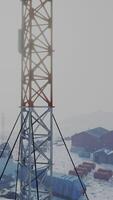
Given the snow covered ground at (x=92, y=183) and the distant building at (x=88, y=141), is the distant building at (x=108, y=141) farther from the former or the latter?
the snow covered ground at (x=92, y=183)

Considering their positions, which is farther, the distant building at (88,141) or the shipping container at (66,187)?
the distant building at (88,141)

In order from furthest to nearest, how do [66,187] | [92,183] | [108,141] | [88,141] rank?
[108,141]
[88,141]
[92,183]
[66,187]

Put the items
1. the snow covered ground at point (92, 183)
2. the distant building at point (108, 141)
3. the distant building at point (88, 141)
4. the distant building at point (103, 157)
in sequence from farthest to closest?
the distant building at point (108, 141)
the distant building at point (88, 141)
the distant building at point (103, 157)
the snow covered ground at point (92, 183)

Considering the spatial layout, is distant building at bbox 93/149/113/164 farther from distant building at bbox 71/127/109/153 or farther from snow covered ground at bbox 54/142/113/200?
distant building at bbox 71/127/109/153

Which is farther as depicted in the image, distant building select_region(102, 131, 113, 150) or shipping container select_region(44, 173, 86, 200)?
distant building select_region(102, 131, 113, 150)

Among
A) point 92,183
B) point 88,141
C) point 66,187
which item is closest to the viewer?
point 66,187

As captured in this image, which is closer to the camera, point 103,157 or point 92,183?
point 92,183

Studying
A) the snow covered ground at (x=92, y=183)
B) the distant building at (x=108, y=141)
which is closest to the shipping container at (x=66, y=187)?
the snow covered ground at (x=92, y=183)

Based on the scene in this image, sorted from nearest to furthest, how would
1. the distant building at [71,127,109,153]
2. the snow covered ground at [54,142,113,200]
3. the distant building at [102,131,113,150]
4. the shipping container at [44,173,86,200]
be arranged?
1. the shipping container at [44,173,86,200]
2. the snow covered ground at [54,142,113,200]
3. the distant building at [71,127,109,153]
4. the distant building at [102,131,113,150]

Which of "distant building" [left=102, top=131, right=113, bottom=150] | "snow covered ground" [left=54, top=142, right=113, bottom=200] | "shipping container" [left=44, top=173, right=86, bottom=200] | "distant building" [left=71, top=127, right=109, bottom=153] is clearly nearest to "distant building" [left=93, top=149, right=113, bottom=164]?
"snow covered ground" [left=54, top=142, right=113, bottom=200]

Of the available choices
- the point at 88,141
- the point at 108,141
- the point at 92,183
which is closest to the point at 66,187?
the point at 92,183

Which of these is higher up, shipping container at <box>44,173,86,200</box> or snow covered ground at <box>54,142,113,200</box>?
shipping container at <box>44,173,86,200</box>

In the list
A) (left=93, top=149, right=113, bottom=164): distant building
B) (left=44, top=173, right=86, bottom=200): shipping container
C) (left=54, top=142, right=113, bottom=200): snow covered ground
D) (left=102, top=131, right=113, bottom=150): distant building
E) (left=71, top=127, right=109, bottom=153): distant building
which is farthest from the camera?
(left=102, top=131, right=113, bottom=150): distant building

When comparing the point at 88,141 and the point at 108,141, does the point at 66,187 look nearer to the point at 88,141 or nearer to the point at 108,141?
the point at 88,141
